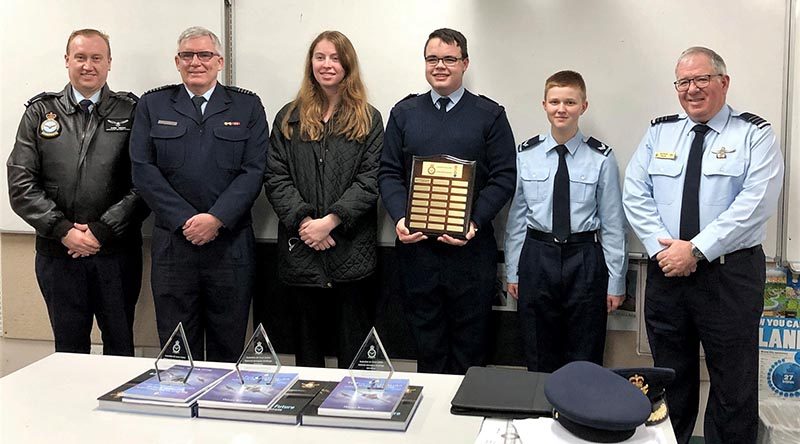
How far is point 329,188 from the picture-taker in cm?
346

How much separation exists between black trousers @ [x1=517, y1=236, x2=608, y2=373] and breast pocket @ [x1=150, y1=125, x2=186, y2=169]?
160cm

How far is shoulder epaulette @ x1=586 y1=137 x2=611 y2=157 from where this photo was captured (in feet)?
11.1

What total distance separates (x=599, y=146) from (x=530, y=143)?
12.2 inches

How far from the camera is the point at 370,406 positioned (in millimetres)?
1845

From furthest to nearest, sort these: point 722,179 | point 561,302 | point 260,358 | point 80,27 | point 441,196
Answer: point 80,27 → point 561,302 → point 441,196 → point 722,179 → point 260,358

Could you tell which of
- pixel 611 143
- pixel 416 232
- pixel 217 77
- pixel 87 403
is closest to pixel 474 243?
pixel 416 232

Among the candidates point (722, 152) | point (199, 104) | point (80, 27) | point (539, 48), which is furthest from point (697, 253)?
point (80, 27)

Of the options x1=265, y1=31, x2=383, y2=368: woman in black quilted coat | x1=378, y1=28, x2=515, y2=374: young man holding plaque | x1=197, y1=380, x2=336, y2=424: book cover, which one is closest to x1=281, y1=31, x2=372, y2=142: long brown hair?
x1=265, y1=31, x2=383, y2=368: woman in black quilted coat

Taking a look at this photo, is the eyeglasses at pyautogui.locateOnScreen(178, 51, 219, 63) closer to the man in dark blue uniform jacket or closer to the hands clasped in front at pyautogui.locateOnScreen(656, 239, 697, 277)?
the man in dark blue uniform jacket

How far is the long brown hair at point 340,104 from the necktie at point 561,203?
2.91ft

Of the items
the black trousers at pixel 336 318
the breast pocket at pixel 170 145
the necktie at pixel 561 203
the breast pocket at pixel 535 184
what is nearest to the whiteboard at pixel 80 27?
the breast pocket at pixel 170 145

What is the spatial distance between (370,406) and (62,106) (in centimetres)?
254

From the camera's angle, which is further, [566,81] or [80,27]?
[80,27]

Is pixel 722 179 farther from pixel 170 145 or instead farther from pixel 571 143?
pixel 170 145
